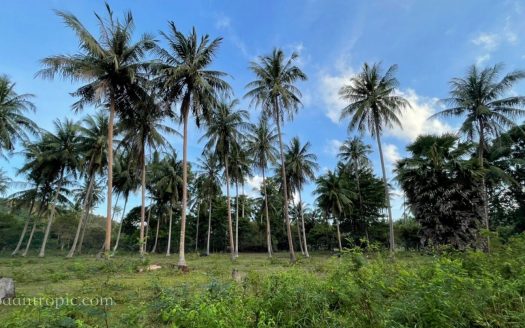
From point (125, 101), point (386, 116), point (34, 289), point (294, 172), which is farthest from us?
point (294, 172)

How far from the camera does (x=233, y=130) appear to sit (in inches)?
1021

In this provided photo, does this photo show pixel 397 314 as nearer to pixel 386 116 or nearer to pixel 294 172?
pixel 386 116

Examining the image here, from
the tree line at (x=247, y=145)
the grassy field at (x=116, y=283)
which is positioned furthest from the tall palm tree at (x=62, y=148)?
the grassy field at (x=116, y=283)

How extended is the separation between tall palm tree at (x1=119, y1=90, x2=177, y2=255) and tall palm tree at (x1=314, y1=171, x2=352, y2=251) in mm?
19305

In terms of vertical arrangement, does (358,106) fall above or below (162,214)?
above

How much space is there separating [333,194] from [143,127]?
2218 cm

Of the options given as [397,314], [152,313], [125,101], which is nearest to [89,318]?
[152,313]

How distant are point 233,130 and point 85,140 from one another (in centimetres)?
1335

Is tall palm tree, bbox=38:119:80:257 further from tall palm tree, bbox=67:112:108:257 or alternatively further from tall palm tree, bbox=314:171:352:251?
tall palm tree, bbox=314:171:352:251

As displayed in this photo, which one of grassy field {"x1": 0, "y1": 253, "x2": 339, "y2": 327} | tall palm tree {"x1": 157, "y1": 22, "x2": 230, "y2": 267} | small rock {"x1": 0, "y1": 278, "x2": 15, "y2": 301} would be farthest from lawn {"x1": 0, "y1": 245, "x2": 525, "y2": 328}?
tall palm tree {"x1": 157, "y1": 22, "x2": 230, "y2": 267}

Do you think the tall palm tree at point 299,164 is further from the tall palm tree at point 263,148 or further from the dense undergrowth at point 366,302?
the dense undergrowth at point 366,302

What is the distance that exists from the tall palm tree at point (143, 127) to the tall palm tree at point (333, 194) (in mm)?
19305

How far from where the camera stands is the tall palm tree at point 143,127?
63.4 ft

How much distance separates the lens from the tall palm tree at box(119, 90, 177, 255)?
1931 cm
